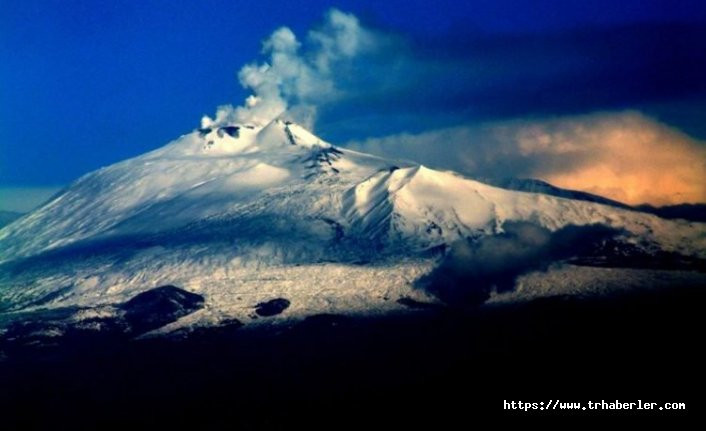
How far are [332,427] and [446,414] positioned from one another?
2752cm

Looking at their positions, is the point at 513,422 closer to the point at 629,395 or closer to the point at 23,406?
the point at 629,395

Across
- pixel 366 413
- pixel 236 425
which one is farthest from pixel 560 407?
pixel 236 425

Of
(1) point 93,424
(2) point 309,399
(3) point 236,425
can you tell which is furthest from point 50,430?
(2) point 309,399

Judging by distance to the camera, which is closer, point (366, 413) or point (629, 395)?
point (366, 413)

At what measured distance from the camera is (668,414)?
189375mm

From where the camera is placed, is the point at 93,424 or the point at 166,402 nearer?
the point at 93,424

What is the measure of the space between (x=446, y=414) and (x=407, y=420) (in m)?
11.1

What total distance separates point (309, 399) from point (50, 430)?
2367 inches

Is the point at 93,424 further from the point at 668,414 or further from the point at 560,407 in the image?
the point at 668,414

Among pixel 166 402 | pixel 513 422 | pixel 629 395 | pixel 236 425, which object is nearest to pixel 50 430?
pixel 166 402

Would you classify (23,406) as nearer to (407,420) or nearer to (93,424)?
(93,424)

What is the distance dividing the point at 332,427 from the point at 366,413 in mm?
9667

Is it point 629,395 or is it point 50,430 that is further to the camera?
point 629,395

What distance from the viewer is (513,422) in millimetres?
185250
